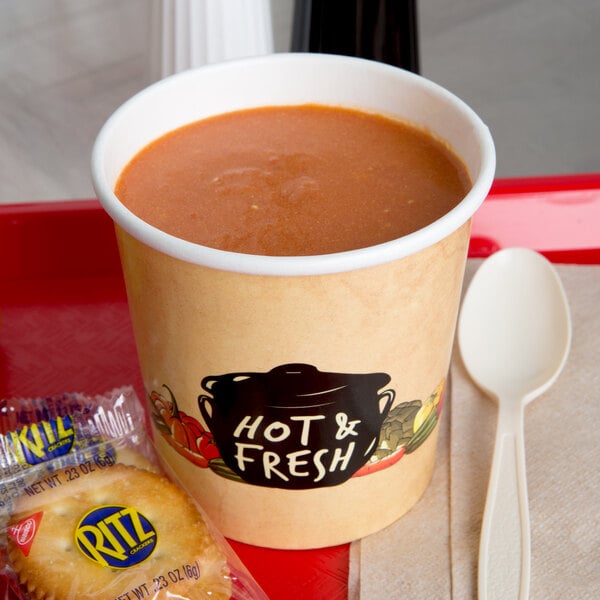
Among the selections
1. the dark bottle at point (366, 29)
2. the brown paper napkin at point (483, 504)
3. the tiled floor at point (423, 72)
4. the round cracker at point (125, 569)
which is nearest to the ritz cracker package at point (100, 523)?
the round cracker at point (125, 569)

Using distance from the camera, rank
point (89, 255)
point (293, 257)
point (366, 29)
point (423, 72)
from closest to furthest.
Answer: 1. point (293, 257)
2. point (89, 255)
3. point (366, 29)
4. point (423, 72)

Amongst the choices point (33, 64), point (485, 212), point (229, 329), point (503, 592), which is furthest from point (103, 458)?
point (33, 64)

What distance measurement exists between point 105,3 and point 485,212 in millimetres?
912

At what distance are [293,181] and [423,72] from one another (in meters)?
1.07

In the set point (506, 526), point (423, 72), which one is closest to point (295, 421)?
point (506, 526)

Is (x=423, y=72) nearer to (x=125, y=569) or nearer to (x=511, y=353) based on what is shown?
(x=511, y=353)

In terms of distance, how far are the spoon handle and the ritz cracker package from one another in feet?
0.53

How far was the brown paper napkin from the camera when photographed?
0.69 meters

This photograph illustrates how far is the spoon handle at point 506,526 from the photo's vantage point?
0.68 meters

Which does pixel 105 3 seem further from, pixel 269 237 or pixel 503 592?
pixel 503 592

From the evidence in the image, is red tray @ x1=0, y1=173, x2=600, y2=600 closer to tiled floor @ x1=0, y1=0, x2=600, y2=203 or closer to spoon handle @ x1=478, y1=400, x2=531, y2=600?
spoon handle @ x1=478, y1=400, x2=531, y2=600

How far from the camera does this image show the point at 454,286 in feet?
2.11

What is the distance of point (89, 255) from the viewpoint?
0.98 meters

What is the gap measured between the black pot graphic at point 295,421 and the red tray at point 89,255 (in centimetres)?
27
